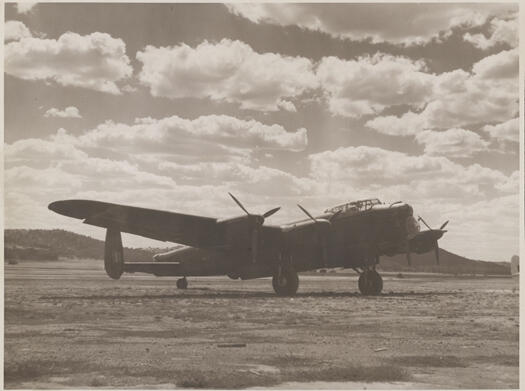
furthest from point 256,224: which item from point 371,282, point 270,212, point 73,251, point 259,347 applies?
point 73,251

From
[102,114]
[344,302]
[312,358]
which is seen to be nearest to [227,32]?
[102,114]

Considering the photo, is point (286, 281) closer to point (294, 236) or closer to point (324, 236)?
point (294, 236)

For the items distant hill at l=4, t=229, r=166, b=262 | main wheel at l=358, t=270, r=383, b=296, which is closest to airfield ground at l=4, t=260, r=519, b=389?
distant hill at l=4, t=229, r=166, b=262

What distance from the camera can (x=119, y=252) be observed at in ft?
73.9

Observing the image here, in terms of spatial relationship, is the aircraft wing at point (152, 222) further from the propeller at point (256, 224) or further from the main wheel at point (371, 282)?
the main wheel at point (371, 282)

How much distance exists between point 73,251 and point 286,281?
39517 mm

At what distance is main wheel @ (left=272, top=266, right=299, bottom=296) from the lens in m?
21.4

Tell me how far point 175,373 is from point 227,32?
8817 mm

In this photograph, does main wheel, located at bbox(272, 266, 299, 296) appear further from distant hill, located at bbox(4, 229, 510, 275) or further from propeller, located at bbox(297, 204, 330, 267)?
distant hill, located at bbox(4, 229, 510, 275)

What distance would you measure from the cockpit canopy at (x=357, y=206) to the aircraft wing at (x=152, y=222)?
4785mm

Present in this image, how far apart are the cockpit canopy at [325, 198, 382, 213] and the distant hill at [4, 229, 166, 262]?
423 inches

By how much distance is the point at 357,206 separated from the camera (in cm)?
2091

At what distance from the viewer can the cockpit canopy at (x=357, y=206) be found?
68.0 feet

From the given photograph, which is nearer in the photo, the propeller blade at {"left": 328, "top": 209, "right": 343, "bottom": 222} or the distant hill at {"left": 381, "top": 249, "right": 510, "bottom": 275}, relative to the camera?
the propeller blade at {"left": 328, "top": 209, "right": 343, "bottom": 222}
